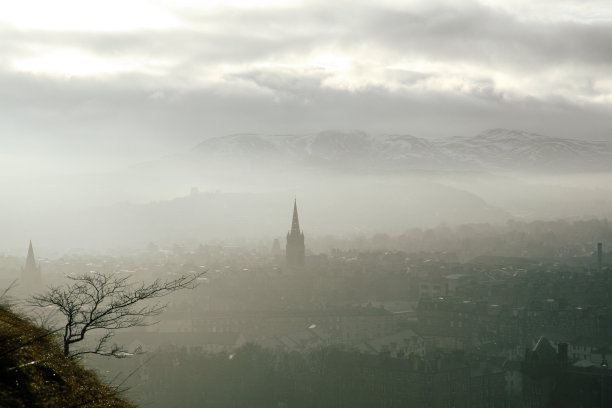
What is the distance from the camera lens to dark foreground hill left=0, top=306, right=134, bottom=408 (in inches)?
384

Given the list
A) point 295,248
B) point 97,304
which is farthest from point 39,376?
point 295,248

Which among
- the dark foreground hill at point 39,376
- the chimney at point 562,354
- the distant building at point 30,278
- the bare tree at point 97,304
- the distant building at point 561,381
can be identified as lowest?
the distant building at point 561,381

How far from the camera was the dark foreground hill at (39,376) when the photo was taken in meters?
9.74

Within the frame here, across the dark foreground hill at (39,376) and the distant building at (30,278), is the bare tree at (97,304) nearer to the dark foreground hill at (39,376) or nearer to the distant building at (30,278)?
the dark foreground hill at (39,376)

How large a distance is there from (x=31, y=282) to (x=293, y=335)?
1347 inches

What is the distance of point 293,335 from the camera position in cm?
5869

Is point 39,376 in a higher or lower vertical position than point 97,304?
lower

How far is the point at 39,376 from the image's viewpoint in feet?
34.3

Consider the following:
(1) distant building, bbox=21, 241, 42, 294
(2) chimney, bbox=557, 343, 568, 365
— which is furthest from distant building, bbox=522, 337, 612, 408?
(1) distant building, bbox=21, 241, 42, 294

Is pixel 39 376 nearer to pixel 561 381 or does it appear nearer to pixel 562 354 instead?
pixel 561 381

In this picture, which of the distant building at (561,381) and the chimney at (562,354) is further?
the chimney at (562,354)

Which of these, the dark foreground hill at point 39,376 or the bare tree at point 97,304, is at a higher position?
the bare tree at point 97,304

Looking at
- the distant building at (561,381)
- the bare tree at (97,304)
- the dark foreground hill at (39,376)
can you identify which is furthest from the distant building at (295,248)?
the dark foreground hill at (39,376)

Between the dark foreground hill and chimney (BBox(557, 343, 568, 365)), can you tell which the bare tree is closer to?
the dark foreground hill
